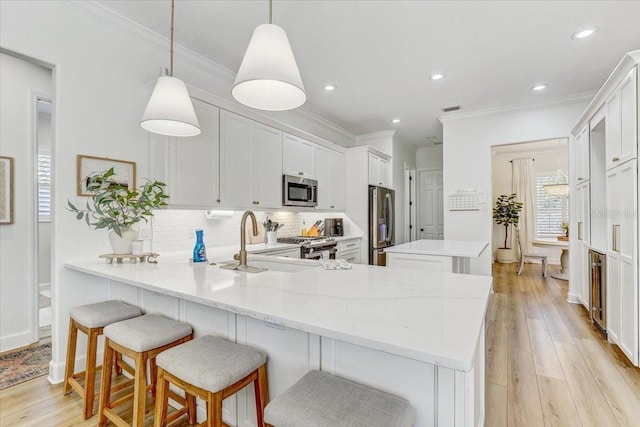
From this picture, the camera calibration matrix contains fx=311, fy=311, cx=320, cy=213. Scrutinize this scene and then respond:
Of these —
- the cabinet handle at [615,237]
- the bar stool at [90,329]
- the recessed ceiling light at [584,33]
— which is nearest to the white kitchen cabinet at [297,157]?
the bar stool at [90,329]

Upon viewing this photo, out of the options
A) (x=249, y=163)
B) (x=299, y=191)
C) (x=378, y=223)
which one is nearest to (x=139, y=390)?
(x=249, y=163)

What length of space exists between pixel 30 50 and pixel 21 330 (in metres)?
2.42

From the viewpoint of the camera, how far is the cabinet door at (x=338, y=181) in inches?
195

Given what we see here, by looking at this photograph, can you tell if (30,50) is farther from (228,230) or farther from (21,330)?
(21,330)

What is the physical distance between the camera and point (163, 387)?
53.7 inches

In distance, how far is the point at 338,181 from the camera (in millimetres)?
→ 5090

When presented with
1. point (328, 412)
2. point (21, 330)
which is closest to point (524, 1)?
point (328, 412)

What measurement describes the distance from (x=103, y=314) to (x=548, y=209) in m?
8.67

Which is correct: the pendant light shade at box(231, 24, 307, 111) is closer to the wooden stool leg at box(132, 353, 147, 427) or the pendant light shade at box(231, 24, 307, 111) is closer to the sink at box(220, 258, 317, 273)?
the sink at box(220, 258, 317, 273)

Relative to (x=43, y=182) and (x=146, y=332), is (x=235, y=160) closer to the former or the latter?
(x=146, y=332)

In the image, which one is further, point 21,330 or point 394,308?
point 21,330

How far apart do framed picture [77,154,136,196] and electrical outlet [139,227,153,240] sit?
382 millimetres

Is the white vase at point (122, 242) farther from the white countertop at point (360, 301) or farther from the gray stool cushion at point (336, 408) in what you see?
the gray stool cushion at point (336, 408)

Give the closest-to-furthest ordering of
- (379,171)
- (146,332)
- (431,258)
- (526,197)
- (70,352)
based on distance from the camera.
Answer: (146,332) < (70,352) < (431,258) < (379,171) < (526,197)
